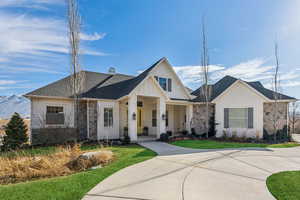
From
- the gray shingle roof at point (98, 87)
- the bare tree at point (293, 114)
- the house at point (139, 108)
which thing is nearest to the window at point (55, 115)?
the house at point (139, 108)

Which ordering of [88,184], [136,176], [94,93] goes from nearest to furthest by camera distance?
[88,184] → [136,176] → [94,93]

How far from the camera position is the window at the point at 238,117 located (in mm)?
13934

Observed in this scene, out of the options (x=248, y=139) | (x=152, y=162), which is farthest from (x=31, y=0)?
(x=248, y=139)

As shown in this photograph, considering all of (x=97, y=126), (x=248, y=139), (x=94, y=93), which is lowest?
(x=248, y=139)

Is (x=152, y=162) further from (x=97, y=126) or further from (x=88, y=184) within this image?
(x=97, y=126)

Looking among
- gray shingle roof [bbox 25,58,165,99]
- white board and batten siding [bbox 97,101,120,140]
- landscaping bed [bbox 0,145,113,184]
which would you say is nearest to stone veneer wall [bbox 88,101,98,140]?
white board and batten siding [bbox 97,101,120,140]

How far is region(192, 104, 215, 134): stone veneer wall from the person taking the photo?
16.0 meters

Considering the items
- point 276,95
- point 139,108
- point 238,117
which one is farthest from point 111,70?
point 276,95

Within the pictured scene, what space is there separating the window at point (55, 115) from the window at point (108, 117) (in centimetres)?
325

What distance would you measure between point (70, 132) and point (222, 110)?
13.3 m

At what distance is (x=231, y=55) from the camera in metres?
15.4

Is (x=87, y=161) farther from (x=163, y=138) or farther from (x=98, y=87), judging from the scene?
(x=98, y=87)

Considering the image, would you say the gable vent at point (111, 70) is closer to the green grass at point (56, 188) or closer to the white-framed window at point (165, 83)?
the white-framed window at point (165, 83)

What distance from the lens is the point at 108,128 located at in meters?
12.9
